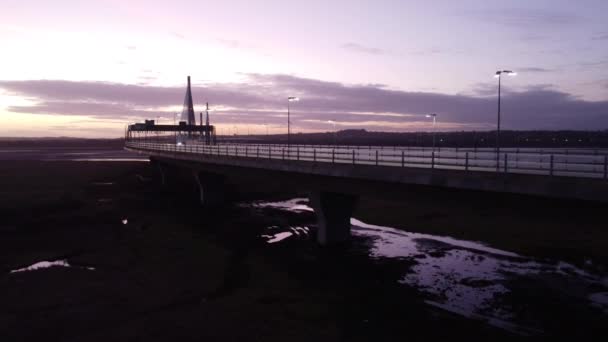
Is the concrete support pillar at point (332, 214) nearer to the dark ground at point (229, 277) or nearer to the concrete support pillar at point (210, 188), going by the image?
the dark ground at point (229, 277)

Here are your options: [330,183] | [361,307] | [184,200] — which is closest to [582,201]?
[361,307]

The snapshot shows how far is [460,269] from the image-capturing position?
23.4m

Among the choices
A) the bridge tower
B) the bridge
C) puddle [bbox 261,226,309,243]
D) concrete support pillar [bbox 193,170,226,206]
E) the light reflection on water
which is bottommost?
puddle [bbox 261,226,309,243]

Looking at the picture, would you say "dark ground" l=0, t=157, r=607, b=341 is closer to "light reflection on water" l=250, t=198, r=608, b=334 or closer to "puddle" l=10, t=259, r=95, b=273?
"puddle" l=10, t=259, r=95, b=273

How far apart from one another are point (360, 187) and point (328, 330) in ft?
35.3

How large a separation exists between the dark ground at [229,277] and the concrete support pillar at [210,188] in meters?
9.76

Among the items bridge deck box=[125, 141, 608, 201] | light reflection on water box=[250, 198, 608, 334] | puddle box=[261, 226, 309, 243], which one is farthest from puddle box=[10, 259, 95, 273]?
bridge deck box=[125, 141, 608, 201]

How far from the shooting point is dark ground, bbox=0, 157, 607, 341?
15.8 meters

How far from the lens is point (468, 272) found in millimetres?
22812

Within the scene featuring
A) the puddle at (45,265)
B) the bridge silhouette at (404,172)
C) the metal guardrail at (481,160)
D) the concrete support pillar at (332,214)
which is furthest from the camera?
the concrete support pillar at (332,214)

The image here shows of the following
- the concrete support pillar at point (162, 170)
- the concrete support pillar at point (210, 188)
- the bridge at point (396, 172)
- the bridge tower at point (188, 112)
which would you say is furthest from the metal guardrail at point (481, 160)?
the bridge tower at point (188, 112)

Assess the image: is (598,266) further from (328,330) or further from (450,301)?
(328,330)

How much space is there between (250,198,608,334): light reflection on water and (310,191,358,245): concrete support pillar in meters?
2.45

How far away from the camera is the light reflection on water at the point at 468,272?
18094mm
